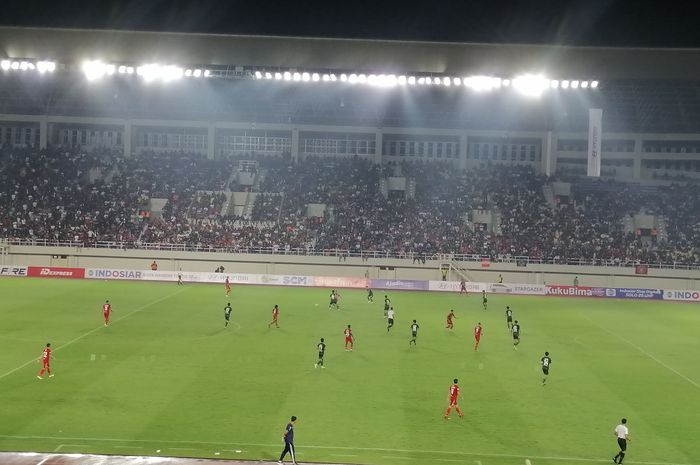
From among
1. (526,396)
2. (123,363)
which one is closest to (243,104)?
(123,363)

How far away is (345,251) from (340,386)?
36882 mm

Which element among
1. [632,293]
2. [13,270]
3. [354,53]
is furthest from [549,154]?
[13,270]

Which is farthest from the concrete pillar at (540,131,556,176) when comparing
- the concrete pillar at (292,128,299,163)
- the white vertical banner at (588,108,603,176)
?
the concrete pillar at (292,128,299,163)

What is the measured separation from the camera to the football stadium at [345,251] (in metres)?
20.8

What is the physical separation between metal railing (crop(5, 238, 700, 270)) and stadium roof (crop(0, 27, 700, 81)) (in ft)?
51.2

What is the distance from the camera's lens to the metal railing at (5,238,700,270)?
60.2 metres

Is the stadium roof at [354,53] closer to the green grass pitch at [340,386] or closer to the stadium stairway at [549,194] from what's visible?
the stadium stairway at [549,194]

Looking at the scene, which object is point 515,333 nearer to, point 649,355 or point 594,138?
point 649,355

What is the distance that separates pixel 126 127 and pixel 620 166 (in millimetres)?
53451

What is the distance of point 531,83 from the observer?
189 feet

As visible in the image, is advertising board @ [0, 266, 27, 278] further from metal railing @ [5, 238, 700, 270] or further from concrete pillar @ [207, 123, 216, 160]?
concrete pillar @ [207, 123, 216, 160]

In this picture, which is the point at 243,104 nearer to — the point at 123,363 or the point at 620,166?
the point at 620,166

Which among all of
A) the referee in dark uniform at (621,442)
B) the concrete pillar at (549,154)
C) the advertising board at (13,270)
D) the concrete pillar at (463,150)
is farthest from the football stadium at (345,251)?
the advertising board at (13,270)

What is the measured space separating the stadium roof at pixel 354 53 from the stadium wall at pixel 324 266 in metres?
16.3
